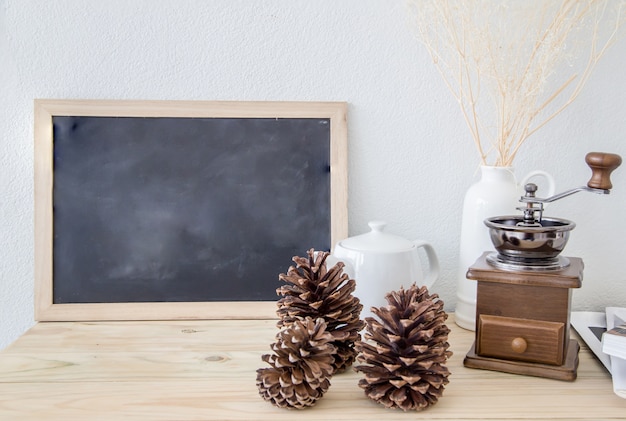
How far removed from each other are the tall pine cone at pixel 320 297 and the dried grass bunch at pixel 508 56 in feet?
1.37

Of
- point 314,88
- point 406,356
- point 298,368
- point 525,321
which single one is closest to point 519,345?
point 525,321

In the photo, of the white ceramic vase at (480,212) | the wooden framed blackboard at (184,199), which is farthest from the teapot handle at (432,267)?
the wooden framed blackboard at (184,199)

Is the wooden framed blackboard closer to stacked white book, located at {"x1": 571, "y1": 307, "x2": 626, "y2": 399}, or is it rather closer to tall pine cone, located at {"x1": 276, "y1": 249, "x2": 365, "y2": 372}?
tall pine cone, located at {"x1": 276, "y1": 249, "x2": 365, "y2": 372}

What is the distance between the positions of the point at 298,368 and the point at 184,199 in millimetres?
513

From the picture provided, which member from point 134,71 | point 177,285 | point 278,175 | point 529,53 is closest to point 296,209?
point 278,175

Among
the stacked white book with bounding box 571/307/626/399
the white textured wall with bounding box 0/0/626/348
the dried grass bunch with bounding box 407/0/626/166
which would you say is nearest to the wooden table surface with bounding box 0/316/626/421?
the stacked white book with bounding box 571/307/626/399

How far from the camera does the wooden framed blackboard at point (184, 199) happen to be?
45.0 inches

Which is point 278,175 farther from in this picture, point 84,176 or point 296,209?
point 84,176

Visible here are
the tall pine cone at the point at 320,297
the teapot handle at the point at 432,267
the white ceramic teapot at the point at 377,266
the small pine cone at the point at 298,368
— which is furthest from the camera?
→ the teapot handle at the point at 432,267

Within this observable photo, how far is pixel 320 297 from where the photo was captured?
0.87m

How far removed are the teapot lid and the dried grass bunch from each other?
0.25m

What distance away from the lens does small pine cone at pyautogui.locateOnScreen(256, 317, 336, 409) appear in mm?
752

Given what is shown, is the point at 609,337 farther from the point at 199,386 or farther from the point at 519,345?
the point at 199,386

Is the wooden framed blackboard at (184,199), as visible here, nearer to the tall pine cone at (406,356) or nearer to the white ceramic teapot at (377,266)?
the white ceramic teapot at (377,266)
